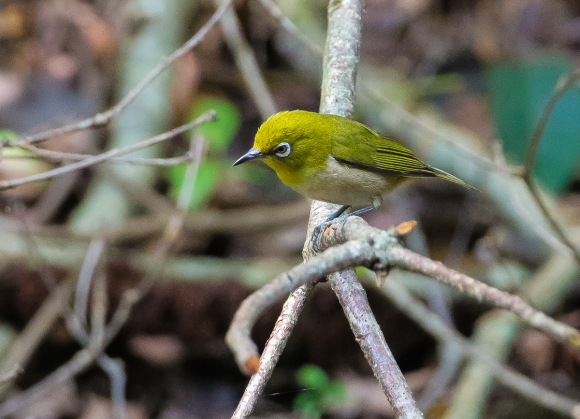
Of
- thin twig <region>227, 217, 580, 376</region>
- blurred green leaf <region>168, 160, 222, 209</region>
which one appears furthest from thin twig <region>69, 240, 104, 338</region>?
thin twig <region>227, 217, 580, 376</region>

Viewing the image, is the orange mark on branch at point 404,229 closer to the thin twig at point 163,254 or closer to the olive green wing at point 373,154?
the olive green wing at point 373,154

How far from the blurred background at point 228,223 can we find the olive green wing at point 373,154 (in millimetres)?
830

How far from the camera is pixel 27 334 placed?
5.07 m

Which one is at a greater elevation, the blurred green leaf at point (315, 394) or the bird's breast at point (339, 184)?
the bird's breast at point (339, 184)

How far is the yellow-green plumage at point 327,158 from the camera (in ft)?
10.0

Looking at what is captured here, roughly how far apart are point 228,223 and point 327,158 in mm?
2825

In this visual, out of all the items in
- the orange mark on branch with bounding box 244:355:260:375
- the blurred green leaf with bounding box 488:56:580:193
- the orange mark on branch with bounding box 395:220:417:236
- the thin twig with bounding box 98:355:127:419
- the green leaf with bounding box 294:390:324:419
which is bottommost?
the orange mark on branch with bounding box 244:355:260:375

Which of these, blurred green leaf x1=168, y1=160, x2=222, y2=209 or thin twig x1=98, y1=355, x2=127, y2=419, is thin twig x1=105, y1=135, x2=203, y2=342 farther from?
blurred green leaf x1=168, y1=160, x2=222, y2=209

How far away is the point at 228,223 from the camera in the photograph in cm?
586

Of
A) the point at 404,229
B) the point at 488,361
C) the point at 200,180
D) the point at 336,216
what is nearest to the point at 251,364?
the point at 404,229

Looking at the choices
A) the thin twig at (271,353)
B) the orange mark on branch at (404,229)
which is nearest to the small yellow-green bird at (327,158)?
the thin twig at (271,353)

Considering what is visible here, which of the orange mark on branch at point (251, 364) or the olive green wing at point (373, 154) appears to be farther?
the olive green wing at point (373, 154)

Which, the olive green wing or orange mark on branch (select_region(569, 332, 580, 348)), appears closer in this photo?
orange mark on branch (select_region(569, 332, 580, 348))

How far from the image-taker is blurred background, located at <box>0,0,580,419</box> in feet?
16.4
